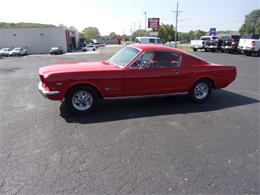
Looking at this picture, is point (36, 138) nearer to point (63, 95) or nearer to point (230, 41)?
point (63, 95)

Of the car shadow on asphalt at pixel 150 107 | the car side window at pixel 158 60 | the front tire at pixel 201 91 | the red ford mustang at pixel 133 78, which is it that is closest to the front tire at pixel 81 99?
the red ford mustang at pixel 133 78

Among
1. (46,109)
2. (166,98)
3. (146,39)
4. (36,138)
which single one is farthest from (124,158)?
(146,39)

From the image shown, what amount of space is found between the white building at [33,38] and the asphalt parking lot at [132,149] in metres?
44.5

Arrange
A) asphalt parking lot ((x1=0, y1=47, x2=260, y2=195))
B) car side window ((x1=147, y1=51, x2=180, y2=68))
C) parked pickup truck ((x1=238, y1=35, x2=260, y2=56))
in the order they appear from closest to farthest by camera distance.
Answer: asphalt parking lot ((x1=0, y1=47, x2=260, y2=195)), car side window ((x1=147, y1=51, x2=180, y2=68)), parked pickup truck ((x1=238, y1=35, x2=260, y2=56))

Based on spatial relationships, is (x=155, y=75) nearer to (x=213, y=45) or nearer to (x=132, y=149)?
(x=132, y=149)

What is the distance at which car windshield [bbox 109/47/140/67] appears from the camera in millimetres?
5288

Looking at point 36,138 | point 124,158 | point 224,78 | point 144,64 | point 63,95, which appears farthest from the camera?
point 224,78

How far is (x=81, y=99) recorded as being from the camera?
16.4 feet

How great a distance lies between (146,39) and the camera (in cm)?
2611

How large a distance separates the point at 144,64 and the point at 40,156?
3089 millimetres

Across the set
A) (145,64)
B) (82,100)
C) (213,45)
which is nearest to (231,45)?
(213,45)

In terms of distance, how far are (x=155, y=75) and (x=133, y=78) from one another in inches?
22.6

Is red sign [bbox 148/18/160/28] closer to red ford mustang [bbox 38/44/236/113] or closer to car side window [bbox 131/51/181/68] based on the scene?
red ford mustang [bbox 38/44/236/113]

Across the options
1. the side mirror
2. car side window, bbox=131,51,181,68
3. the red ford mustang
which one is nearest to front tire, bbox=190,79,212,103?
the red ford mustang
